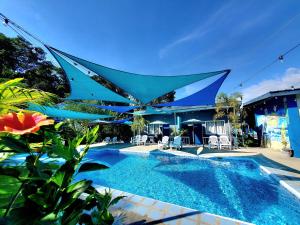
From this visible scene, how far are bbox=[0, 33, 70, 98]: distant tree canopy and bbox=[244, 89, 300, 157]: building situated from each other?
25059 mm

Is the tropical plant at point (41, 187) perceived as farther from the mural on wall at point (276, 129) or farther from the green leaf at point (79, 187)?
the mural on wall at point (276, 129)

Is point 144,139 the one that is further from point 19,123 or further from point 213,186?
point 19,123

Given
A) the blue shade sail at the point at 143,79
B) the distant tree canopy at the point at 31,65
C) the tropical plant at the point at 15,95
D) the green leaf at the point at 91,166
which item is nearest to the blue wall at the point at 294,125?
the blue shade sail at the point at 143,79

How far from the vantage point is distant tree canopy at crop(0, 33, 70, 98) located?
949 inches

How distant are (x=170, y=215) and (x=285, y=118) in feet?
32.1

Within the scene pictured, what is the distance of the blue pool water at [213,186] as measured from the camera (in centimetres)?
404

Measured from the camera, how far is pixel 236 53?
35.3 ft

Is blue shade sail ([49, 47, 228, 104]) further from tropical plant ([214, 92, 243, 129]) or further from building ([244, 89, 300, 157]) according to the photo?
tropical plant ([214, 92, 243, 129])

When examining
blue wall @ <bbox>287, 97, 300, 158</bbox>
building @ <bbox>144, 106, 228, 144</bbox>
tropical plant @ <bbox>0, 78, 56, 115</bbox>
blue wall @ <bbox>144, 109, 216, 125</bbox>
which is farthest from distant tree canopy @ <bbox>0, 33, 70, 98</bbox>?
tropical plant @ <bbox>0, 78, 56, 115</bbox>

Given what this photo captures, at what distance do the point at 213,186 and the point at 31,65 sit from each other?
108ft

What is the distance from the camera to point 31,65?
27.9 m

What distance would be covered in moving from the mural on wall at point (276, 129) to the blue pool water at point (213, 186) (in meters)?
3.27

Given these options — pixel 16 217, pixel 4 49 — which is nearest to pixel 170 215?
pixel 16 217

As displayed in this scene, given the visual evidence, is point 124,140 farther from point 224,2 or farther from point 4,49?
point 4,49
